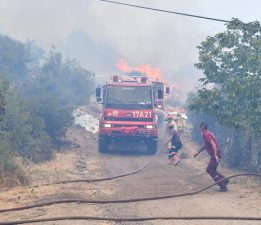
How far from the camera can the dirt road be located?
8.62m

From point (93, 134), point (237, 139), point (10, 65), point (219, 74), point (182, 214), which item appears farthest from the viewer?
point (10, 65)

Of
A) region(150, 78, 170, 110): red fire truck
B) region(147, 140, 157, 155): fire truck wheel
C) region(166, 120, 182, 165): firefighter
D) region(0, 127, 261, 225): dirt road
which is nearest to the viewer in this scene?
region(0, 127, 261, 225): dirt road

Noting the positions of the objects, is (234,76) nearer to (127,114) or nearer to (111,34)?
(127,114)

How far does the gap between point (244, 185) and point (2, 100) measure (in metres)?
7.13

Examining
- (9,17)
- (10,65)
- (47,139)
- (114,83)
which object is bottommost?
(47,139)

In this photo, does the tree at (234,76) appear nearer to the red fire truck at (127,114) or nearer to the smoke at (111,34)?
the red fire truck at (127,114)

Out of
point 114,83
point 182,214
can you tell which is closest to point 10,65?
point 114,83

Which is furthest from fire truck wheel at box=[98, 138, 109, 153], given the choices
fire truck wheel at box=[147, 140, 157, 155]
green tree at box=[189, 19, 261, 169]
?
green tree at box=[189, 19, 261, 169]

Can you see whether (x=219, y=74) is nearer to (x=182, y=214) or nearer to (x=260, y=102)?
(x=260, y=102)

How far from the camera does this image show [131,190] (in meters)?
11.1

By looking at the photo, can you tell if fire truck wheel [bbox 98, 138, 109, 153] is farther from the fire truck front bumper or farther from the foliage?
the foliage

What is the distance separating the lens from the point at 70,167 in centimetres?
1490

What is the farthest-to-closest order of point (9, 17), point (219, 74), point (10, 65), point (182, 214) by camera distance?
point (9, 17) < point (10, 65) < point (219, 74) < point (182, 214)

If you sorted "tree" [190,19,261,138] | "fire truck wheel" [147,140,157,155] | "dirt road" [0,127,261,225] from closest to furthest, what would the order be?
"dirt road" [0,127,261,225] → "tree" [190,19,261,138] → "fire truck wheel" [147,140,157,155]
